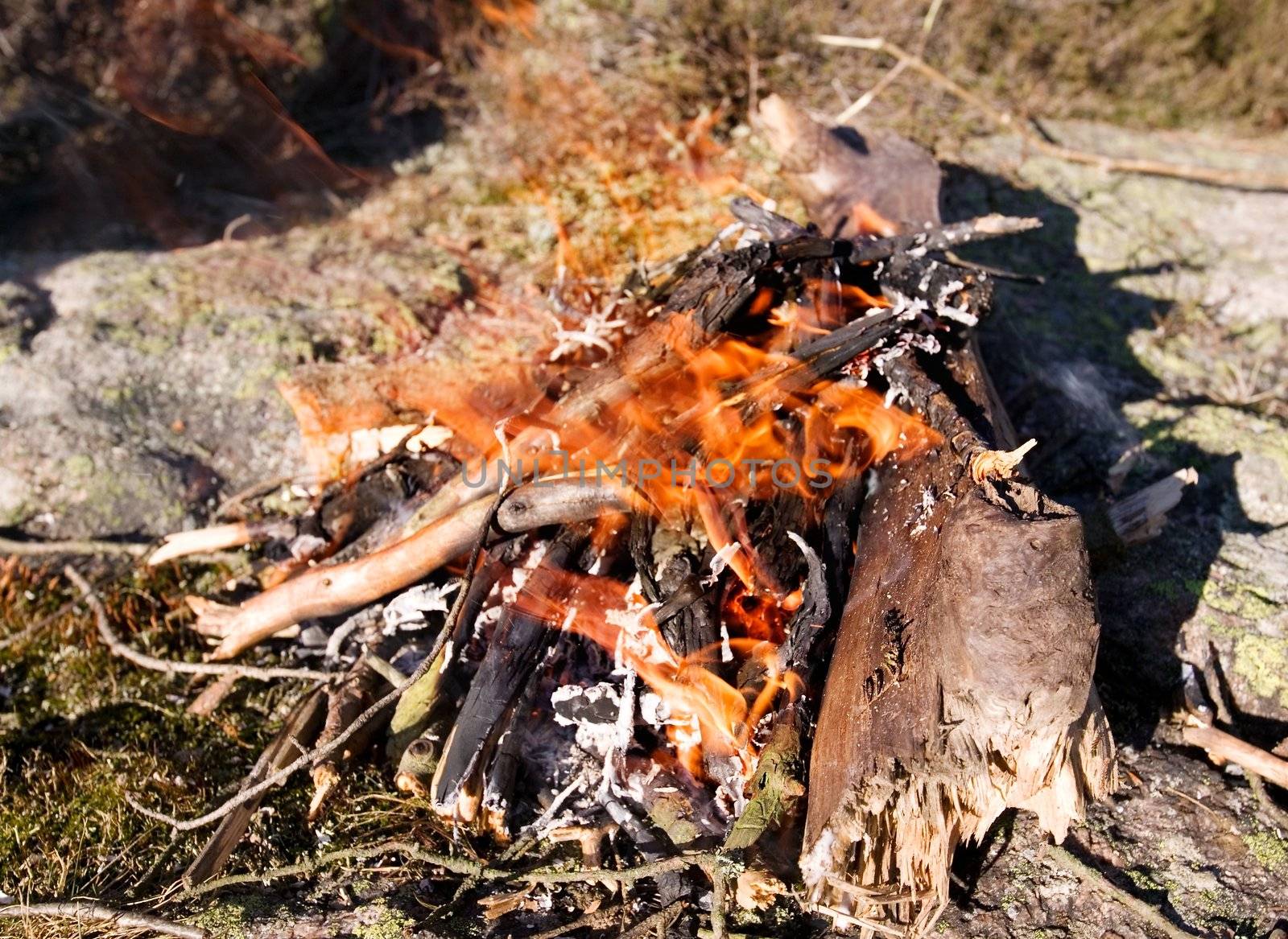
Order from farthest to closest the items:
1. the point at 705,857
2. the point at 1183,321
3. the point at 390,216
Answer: the point at 390,216, the point at 1183,321, the point at 705,857

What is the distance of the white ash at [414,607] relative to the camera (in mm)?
2975

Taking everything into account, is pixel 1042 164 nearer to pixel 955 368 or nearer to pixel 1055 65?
pixel 1055 65

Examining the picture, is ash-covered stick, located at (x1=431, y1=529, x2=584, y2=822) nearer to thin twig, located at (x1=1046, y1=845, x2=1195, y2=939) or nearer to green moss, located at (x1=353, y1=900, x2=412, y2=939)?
green moss, located at (x1=353, y1=900, x2=412, y2=939)

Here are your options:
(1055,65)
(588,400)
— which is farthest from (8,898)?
(1055,65)

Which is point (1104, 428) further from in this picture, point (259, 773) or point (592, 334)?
point (259, 773)

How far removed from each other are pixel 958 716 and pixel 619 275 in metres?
2.75

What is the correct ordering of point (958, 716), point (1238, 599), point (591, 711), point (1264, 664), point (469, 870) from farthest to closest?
point (1238, 599), point (1264, 664), point (591, 711), point (469, 870), point (958, 716)

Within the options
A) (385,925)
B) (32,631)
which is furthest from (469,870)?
(32,631)

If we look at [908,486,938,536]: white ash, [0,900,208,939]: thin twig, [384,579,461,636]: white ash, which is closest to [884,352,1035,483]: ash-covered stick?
[908,486,938,536]: white ash

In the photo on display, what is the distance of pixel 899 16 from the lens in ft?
18.2

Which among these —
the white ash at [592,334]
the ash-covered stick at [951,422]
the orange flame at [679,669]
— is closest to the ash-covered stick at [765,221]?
the white ash at [592,334]

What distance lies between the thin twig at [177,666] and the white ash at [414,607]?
10.2 inches

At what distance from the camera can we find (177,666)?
308 cm

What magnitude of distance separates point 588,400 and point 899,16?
158 inches
